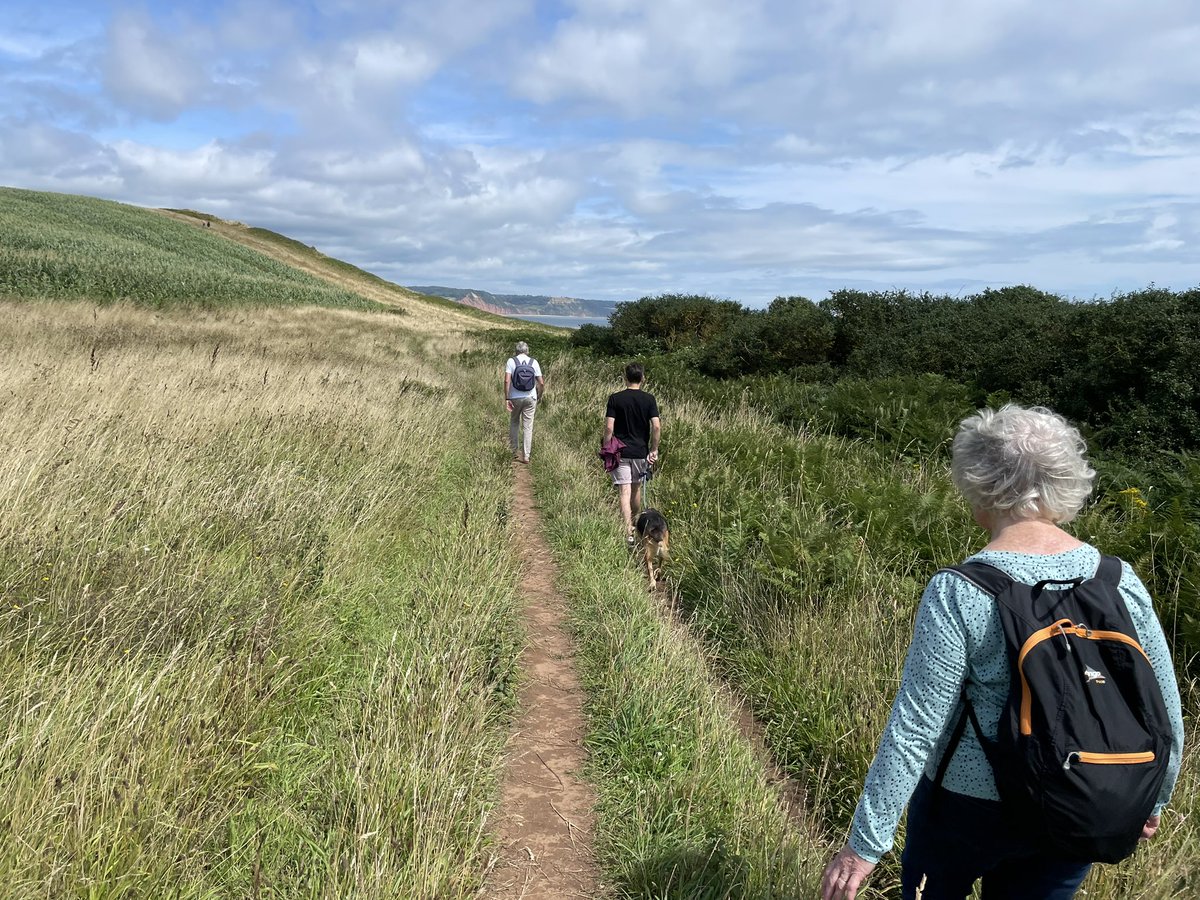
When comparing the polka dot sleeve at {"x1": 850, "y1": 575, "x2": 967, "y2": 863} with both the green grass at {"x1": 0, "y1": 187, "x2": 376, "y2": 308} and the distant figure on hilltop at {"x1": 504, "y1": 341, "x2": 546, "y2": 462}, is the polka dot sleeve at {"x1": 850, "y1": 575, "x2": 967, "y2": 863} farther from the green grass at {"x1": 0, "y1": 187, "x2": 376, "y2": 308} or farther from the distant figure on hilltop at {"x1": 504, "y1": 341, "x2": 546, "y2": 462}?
the green grass at {"x1": 0, "y1": 187, "x2": 376, "y2": 308}

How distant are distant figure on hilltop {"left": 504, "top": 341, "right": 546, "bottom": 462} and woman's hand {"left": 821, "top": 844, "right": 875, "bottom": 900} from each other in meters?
9.97

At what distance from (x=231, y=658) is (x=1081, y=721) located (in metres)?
3.28

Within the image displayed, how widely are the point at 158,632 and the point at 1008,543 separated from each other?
3.48 m

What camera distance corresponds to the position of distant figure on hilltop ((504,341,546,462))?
1167 centimetres

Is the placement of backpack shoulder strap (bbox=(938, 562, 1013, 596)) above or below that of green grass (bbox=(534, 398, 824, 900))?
above

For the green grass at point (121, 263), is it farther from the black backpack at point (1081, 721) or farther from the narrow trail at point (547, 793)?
the black backpack at point (1081, 721)

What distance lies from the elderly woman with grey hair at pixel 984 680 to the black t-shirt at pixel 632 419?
6.31 metres

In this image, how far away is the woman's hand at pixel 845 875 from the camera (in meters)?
2.00

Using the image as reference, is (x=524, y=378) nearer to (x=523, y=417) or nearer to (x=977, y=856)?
(x=523, y=417)

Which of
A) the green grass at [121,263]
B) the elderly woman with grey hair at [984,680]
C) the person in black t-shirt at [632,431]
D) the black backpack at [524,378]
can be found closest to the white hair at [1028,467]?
the elderly woman with grey hair at [984,680]

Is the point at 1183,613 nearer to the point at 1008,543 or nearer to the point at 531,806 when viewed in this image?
the point at 1008,543

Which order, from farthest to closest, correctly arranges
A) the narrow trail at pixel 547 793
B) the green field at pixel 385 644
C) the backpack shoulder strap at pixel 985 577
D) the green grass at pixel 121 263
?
the green grass at pixel 121 263 → the narrow trail at pixel 547 793 → the green field at pixel 385 644 → the backpack shoulder strap at pixel 985 577

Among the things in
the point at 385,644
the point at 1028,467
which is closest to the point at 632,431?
the point at 385,644

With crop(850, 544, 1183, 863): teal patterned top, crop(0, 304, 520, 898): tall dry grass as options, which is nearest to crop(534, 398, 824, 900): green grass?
crop(0, 304, 520, 898): tall dry grass
